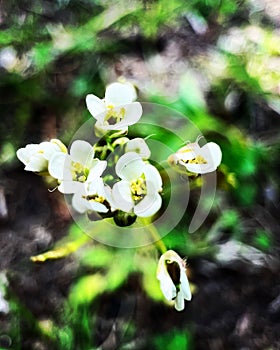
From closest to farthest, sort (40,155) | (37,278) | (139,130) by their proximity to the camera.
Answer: (40,155) < (139,130) < (37,278)

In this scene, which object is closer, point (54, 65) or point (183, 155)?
point (183, 155)

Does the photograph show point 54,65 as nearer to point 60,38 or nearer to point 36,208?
point 60,38

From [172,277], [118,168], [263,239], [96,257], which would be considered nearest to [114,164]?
[118,168]

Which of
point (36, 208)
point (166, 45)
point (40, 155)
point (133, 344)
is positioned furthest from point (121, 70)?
point (133, 344)

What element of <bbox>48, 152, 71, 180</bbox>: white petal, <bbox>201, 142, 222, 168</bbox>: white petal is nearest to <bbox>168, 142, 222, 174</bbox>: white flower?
<bbox>201, 142, 222, 168</bbox>: white petal

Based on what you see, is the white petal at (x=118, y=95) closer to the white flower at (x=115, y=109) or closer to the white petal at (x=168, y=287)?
the white flower at (x=115, y=109)

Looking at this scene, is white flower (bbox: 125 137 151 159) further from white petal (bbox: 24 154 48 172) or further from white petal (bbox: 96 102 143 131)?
white petal (bbox: 24 154 48 172)
